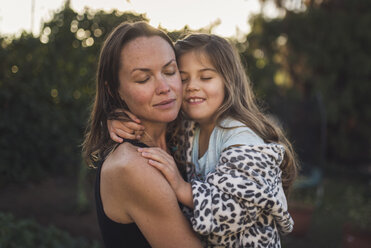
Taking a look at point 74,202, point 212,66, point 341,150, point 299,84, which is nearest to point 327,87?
point 299,84

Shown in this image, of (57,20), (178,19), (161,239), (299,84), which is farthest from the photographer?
(299,84)

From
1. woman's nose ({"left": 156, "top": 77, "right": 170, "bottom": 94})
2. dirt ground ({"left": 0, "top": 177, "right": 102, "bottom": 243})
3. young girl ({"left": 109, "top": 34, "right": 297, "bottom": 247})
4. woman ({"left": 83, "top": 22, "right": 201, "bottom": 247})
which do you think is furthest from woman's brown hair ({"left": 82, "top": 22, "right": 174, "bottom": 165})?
dirt ground ({"left": 0, "top": 177, "right": 102, "bottom": 243})

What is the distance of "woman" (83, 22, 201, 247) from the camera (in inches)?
69.8

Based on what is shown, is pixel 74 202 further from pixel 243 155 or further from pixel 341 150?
pixel 341 150

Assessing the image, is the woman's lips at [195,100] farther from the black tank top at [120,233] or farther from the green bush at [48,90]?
the green bush at [48,90]

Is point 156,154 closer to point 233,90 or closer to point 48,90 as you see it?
point 233,90

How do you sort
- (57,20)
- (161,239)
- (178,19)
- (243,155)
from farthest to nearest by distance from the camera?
(57,20)
(178,19)
(243,155)
(161,239)

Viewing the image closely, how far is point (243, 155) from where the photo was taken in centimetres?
205

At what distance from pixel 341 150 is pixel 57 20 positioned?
945 centimetres

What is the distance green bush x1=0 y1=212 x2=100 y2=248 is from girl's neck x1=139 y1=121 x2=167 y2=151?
6.30 feet

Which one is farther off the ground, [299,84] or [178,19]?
[178,19]

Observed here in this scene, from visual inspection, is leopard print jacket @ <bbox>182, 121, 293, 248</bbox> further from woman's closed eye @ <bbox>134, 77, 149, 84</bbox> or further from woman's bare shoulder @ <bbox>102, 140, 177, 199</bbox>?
woman's closed eye @ <bbox>134, 77, 149, 84</bbox>

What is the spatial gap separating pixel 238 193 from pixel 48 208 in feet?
14.1

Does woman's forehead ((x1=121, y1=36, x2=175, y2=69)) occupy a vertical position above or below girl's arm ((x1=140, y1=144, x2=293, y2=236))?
above
